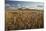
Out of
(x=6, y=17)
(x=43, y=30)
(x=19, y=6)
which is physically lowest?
(x=43, y=30)

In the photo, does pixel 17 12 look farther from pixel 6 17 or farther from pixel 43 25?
pixel 43 25

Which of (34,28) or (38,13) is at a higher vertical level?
(38,13)

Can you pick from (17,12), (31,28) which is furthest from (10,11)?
(31,28)
